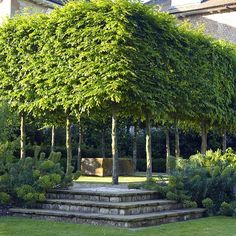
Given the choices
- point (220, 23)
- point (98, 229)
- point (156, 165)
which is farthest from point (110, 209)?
point (220, 23)

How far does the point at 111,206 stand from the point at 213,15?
25795 millimetres

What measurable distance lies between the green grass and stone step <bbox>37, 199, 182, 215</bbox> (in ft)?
2.58

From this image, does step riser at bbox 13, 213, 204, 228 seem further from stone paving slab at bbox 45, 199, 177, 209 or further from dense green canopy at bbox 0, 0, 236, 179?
dense green canopy at bbox 0, 0, 236, 179

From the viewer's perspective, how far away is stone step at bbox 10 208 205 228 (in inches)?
402

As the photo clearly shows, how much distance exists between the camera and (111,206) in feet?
35.6

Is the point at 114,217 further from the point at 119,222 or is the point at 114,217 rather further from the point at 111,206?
the point at 111,206

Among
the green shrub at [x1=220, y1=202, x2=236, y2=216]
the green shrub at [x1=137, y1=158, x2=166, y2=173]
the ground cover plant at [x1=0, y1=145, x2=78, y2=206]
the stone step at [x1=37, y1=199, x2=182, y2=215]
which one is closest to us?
the stone step at [x1=37, y1=199, x2=182, y2=215]

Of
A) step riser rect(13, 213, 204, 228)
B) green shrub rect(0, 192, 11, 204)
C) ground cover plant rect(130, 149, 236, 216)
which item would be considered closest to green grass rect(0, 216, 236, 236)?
step riser rect(13, 213, 204, 228)

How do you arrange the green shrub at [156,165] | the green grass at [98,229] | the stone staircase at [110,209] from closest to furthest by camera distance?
the green grass at [98,229]
the stone staircase at [110,209]
the green shrub at [156,165]

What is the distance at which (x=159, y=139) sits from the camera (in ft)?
102

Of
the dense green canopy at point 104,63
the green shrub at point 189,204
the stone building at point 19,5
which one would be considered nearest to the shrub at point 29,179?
the green shrub at point 189,204

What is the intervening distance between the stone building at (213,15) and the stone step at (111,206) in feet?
75.0

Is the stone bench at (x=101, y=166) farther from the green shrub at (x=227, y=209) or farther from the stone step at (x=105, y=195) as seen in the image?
the green shrub at (x=227, y=209)

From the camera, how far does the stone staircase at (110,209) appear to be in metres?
10.5
